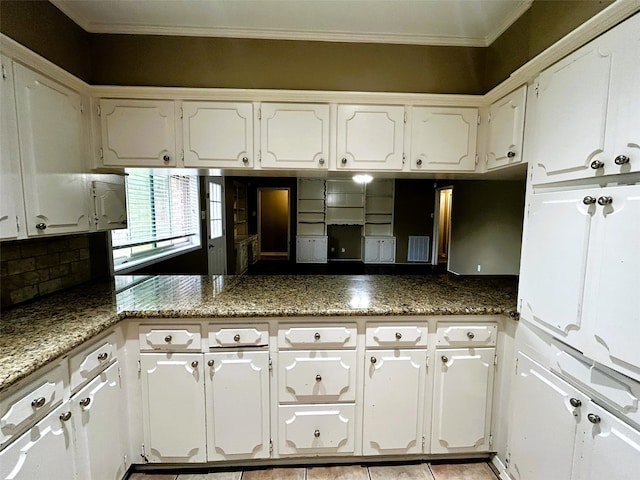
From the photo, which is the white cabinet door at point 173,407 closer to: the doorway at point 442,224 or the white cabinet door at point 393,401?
the white cabinet door at point 393,401

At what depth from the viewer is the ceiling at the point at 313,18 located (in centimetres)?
165

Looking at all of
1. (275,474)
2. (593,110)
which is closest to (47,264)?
(275,474)

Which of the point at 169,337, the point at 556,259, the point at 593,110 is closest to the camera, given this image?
the point at 593,110

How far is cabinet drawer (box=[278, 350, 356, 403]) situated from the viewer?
163 centimetres

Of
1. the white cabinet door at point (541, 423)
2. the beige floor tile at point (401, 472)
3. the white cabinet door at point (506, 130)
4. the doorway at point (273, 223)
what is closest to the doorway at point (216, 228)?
the beige floor tile at point (401, 472)

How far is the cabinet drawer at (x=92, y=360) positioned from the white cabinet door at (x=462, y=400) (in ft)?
5.62

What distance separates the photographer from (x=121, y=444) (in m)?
1.55

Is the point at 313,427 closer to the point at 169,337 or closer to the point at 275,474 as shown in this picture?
the point at 275,474

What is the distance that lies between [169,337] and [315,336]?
30.6 inches

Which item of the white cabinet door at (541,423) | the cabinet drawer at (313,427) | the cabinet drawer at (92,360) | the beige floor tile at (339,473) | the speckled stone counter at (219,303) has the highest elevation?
the speckled stone counter at (219,303)

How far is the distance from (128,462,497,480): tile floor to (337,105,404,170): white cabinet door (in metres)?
1.79

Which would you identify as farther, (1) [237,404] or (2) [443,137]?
(2) [443,137]

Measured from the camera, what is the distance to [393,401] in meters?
1.68

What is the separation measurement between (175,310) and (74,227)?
2.39ft
